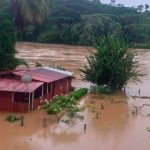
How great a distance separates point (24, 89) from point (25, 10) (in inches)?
416

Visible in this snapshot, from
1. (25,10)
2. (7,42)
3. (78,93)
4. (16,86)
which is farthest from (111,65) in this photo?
(16,86)

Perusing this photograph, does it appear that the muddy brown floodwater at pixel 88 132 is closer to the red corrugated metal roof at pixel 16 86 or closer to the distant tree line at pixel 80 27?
the red corrugated metal roof at pixel 16 86

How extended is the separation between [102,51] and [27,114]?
9382 millimetres

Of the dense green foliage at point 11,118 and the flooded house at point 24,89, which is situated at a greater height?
the flooded house at point 24,89

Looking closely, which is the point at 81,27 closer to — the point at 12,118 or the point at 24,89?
the point at 24,89

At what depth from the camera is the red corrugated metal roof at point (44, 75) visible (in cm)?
2190

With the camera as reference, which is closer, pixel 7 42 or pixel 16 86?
pixel 16 86

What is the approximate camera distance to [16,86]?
20.0m

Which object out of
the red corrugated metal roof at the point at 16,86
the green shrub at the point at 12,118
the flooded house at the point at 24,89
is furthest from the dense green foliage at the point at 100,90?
the green shrub at the point at 12,118

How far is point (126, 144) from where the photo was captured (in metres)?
15.9

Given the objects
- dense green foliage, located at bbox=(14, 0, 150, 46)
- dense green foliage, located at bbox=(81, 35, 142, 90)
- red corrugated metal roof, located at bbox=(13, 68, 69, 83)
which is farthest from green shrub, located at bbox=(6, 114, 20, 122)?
dense green foliage, located at bbox=(14, 0, 150, 46)

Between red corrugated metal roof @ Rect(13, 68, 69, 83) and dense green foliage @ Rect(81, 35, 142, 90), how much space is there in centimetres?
279

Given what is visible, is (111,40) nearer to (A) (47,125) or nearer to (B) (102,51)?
(B) (102,51)

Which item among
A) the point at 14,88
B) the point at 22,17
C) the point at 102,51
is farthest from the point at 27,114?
the point at 22,17
